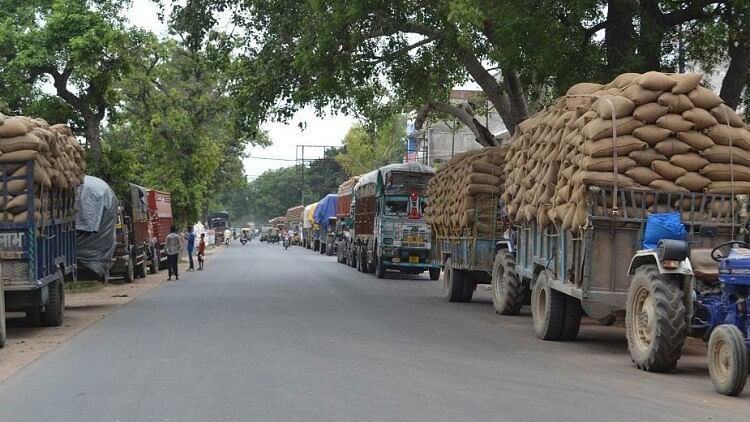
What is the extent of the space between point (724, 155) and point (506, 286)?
6786mm

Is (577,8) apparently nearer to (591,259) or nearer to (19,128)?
(591,259)

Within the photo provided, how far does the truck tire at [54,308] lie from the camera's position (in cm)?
1674

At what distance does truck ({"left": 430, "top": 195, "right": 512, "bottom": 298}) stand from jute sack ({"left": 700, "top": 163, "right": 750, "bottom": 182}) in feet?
21.2

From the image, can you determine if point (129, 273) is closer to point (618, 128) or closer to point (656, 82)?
point (618, 128)

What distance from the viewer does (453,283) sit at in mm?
22531

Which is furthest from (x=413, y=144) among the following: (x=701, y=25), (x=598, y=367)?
(x=598, y=367)

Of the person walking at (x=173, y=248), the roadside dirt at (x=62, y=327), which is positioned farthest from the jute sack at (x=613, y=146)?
the person walking at (x=173, y=248)

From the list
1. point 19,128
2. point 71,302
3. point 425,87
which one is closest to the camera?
point 19,128

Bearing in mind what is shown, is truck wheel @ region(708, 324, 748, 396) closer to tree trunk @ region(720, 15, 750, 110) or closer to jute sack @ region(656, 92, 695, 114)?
jute sack @ region(656, 92, 695, 114)

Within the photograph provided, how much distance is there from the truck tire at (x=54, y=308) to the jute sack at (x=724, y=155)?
424 inches

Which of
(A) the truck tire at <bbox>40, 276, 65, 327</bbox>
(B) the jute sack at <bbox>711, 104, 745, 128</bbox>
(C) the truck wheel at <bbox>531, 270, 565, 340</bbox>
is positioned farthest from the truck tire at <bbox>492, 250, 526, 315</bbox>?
(A) the truck tire at <bbox>40, 276, 65, 327</bbox>

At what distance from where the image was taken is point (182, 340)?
555 inches

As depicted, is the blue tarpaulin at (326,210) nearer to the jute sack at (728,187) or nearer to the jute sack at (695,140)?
the jute sack at (695,140)

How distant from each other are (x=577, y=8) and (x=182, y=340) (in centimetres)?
861
